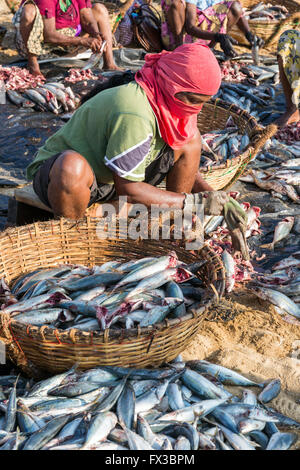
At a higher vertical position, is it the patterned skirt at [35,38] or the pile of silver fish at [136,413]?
the patterned skirt at [35,38]

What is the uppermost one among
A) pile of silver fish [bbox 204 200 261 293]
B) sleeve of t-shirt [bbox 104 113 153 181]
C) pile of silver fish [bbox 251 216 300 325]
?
sleeve of t-shirt [bbox 104 113 153 181]

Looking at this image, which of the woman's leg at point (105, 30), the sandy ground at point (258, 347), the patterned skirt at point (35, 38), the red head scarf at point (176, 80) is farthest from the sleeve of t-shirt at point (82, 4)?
the sandy ground at point (258, 347)

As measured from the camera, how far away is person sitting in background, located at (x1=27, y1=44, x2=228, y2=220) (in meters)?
3.02

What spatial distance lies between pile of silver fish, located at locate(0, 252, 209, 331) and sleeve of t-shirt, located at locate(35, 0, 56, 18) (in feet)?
16.2

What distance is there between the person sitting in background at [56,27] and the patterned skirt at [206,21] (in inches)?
38.0

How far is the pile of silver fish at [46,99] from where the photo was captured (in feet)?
19.0

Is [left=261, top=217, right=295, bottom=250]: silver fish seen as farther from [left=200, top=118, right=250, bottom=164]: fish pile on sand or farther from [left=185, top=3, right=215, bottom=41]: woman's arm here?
[left=185, top=3, right=215, bottom=41]: woman's arm

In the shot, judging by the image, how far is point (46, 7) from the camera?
6.64 m

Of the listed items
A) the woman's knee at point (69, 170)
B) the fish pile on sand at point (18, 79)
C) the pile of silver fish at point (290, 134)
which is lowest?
the pile of silver fish at point (290, 134)

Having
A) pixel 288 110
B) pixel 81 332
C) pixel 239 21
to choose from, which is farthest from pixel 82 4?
pixel 81 332

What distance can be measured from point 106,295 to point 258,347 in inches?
37.2

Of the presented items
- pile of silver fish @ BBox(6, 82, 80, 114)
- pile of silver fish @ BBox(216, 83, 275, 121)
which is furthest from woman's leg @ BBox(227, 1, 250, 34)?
pile of silver fish @ BBox(6, 82, 80, 114)

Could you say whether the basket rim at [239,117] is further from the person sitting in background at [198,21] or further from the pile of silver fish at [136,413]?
the person sitting in background at [198,21]

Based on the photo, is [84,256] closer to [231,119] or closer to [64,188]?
[64,188]
